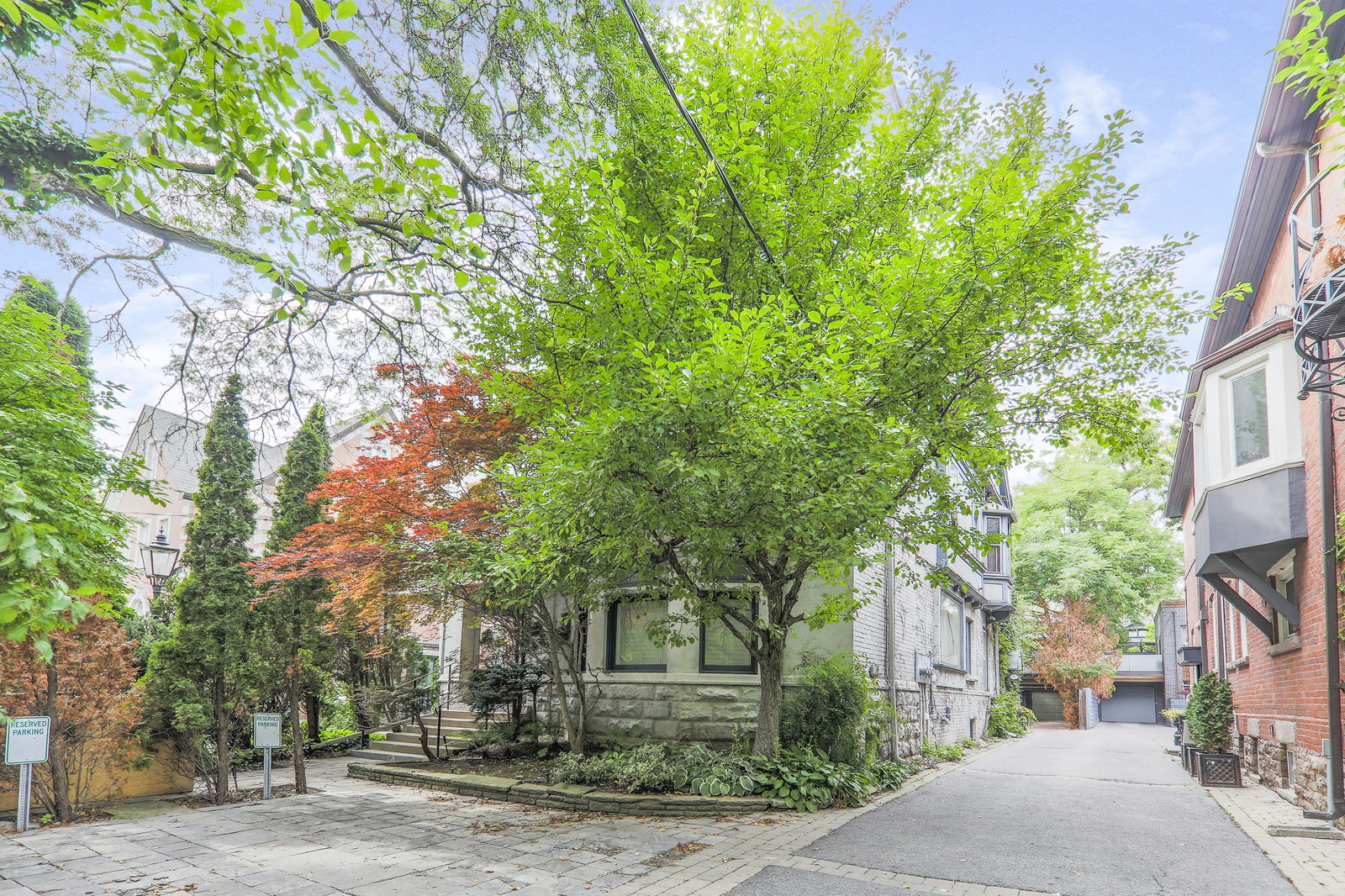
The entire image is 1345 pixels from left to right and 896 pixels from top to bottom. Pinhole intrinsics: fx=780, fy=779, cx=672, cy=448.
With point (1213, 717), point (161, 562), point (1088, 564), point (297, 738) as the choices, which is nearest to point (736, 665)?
point (297, 738)

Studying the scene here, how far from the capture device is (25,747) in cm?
695

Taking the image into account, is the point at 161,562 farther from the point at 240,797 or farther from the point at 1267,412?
the point at 1267,412

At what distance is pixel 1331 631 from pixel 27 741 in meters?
12.2

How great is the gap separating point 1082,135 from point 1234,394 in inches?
155

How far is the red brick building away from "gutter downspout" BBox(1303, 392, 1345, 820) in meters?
0.01

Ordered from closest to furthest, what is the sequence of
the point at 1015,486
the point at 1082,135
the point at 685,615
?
the point at 1082,135, the point at 685,615, the point at 1015,486

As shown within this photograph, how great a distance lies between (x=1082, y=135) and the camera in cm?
838

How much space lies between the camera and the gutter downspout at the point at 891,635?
12.1m

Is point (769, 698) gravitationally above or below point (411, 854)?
above

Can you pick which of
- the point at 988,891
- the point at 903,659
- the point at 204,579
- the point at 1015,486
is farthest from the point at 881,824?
the point at 1015,486

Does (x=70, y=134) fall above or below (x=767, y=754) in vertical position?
above

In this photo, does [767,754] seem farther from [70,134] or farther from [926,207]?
[70,134]

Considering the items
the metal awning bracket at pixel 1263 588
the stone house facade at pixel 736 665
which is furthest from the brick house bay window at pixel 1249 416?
the stone house facade at pixel 736 665

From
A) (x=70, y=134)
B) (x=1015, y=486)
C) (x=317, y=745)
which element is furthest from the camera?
(x=1015, y=486)
